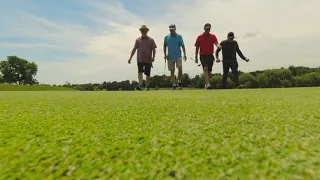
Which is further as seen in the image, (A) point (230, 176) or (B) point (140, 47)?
(B) point (140, 47)

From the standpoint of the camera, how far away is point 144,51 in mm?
9141

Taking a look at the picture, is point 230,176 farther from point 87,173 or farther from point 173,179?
point 87,173

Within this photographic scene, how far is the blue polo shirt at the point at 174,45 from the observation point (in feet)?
29.7

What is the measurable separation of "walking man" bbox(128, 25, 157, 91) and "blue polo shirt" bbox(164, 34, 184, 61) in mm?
550

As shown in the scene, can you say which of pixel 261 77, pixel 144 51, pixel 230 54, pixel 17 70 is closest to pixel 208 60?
pixel 230 54

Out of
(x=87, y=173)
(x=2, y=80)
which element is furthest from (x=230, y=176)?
(x=2, y=80)

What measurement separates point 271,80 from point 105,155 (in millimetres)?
52761

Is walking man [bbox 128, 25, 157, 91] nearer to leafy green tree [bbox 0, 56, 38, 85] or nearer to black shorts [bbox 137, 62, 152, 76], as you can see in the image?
black shorts [bbox 137, 62, 152, 76]

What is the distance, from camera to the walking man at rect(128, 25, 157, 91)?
9141mm

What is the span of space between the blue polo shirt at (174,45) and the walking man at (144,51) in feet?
1.80

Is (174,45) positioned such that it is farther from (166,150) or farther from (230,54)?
(166,150)

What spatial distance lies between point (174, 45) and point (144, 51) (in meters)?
1.05

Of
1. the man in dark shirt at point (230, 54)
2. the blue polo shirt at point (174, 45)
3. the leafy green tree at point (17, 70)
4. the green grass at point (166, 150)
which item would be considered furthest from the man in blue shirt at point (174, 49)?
the leafy green tree at point (17, 70)

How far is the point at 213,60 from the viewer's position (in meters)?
9.15
